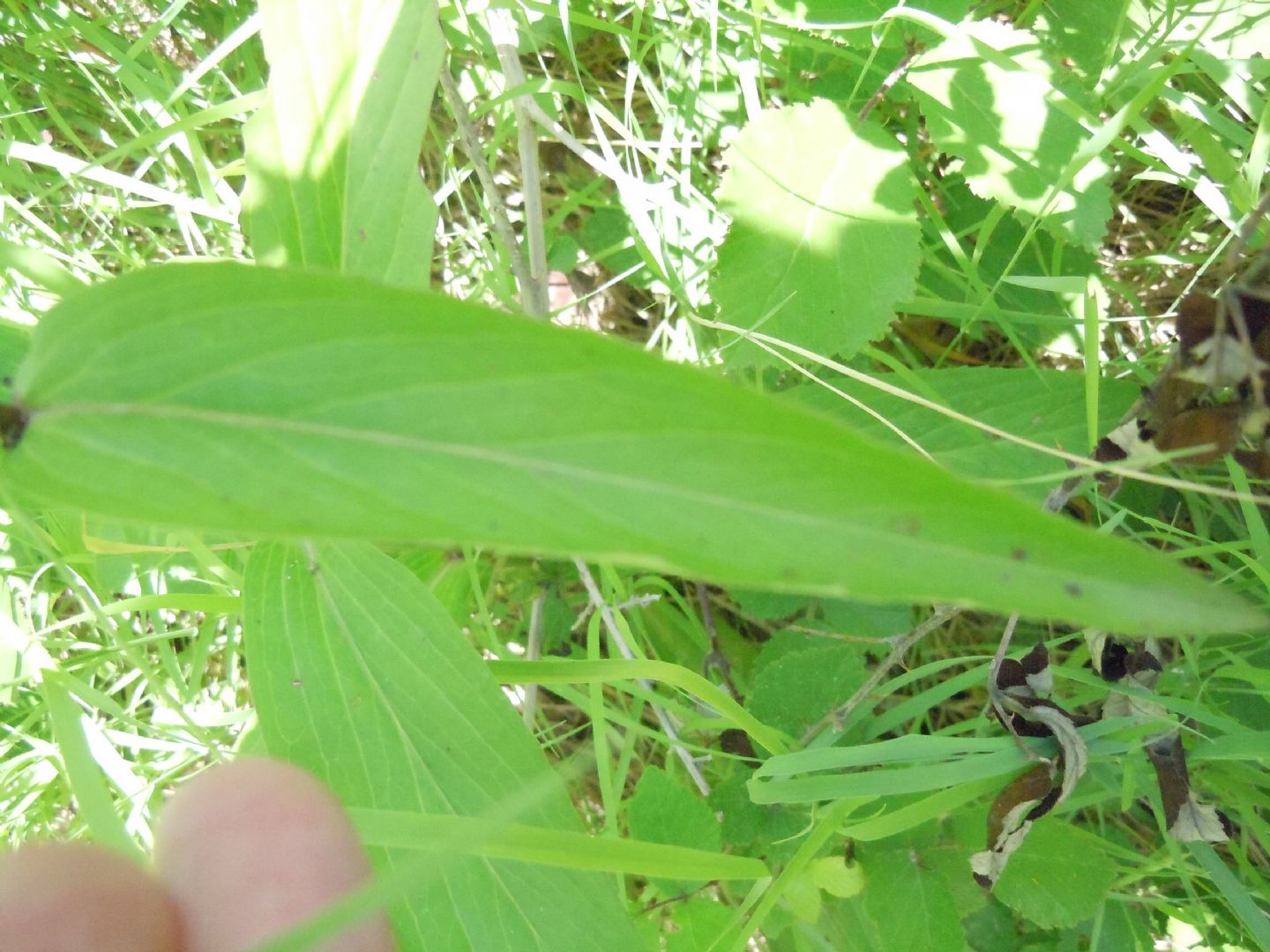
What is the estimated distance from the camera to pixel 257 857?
31.8 inches

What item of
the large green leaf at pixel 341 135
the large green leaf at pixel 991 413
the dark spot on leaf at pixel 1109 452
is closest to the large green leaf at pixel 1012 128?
the large green leaf at pixel 991 413

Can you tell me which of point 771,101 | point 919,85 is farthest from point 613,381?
point 771,101

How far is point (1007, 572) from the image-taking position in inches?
13.5

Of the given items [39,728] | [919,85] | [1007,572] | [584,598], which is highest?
[919,85]

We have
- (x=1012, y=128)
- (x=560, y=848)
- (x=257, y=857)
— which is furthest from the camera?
(x=1012, y=128)

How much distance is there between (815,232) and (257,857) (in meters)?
0.95

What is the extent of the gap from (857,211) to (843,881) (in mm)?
812

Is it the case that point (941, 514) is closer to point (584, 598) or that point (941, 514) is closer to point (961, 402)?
point (961, 402)

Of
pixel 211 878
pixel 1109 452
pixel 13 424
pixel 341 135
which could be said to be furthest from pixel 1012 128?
pixel 211 878

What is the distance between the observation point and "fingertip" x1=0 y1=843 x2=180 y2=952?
0.75 m

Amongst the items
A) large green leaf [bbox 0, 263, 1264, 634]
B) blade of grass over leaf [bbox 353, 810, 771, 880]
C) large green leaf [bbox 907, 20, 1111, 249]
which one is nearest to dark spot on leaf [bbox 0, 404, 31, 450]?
large green leaf [bbox 0, 263, 1264, 634]

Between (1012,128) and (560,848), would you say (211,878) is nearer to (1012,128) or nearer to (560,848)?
(560,848)

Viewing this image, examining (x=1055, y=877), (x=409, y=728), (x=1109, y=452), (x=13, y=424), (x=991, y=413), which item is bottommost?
(x=1055, y=877)

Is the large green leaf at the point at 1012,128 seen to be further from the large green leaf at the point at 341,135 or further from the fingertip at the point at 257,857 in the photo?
the fingertip at the point at 257,857
